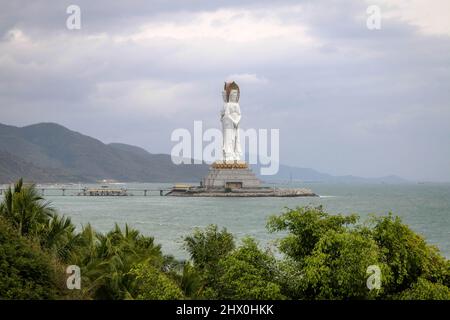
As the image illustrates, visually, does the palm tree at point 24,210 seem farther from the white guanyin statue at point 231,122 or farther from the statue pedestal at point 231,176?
the white guanyin statue at point 231,122

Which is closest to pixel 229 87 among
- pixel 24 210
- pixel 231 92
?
pixel 231 92

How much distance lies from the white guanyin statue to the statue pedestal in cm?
132

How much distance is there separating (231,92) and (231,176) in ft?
38.6

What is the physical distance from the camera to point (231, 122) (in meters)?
100

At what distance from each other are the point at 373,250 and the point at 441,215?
52614 millimetres

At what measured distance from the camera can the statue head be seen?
100125 mm

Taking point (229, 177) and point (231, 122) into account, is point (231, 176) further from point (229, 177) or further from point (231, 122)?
point (231, 122)

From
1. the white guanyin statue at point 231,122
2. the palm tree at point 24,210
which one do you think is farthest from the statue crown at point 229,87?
the palm tree at point 24,210
